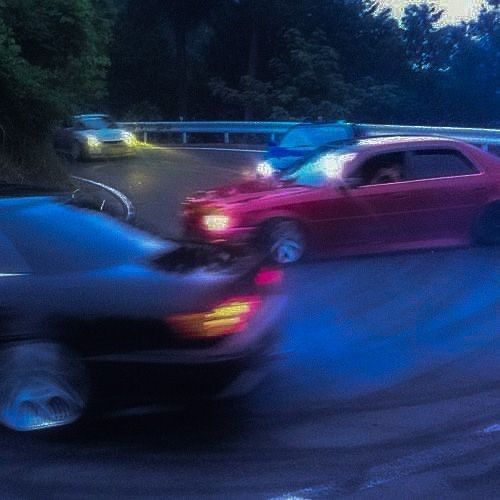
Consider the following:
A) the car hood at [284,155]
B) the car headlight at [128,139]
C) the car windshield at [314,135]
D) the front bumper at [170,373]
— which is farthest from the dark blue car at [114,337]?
the car headlight at [128,139]

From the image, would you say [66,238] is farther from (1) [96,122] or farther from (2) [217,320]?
(1) [96,122]

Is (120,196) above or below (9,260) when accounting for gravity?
above

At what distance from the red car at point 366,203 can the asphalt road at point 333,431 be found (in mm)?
1785

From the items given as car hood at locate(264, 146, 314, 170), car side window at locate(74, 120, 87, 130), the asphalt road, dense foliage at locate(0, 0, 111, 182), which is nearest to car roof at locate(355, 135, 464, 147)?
the asphalt road

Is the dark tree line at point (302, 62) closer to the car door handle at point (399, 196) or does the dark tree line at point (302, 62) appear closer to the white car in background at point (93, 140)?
the white car in background at point (93, 140)

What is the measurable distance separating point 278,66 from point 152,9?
692 centimetres

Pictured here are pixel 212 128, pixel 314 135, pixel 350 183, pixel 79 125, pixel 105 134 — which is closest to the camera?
pixel 350 183

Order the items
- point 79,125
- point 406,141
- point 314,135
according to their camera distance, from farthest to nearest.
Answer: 1. point 79,125
2. point 314,135
3. point 406,141

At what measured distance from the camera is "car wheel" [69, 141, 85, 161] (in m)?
25.7

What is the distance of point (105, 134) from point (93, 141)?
456mm

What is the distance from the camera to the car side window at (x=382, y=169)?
34.8 ft

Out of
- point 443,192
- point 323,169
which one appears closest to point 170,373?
point 323,169

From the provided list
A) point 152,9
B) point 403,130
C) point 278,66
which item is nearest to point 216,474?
point 403,130

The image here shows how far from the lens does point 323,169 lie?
35.2 feet
